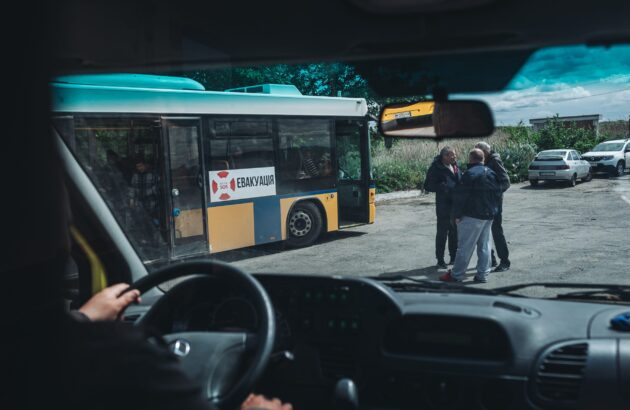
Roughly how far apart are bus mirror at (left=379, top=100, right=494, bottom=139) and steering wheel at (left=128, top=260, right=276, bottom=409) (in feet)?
4.51

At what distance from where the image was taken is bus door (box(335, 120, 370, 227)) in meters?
11.3

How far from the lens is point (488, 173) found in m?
6.34

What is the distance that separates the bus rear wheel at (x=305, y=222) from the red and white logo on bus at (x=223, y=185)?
1161 mm

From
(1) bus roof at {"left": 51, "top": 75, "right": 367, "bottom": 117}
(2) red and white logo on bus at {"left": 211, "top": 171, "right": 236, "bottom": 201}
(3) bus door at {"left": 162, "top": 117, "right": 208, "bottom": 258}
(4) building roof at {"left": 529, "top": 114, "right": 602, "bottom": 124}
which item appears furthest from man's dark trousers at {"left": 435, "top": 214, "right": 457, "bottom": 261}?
(2) red and white logo on bus at {"left": 211, "top": 171, "right": 236, "bottom": 201}

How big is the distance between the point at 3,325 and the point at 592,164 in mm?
4130

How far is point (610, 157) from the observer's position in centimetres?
421

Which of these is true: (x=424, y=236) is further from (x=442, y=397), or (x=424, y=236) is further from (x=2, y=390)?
(x=2, y=390)

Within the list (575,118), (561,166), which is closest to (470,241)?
(561,166)

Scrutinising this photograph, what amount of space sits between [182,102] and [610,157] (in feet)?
21.1

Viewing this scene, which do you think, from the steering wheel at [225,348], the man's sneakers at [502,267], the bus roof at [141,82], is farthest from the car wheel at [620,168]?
the bus roof at [141,82]

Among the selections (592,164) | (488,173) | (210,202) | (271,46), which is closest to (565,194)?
(488,173)

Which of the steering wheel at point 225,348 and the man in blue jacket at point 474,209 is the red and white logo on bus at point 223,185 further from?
the steering wheel at point 225,348

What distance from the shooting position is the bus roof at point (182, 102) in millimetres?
7684

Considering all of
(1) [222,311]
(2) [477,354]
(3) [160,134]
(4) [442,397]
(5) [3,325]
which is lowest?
(4) [442,397]
